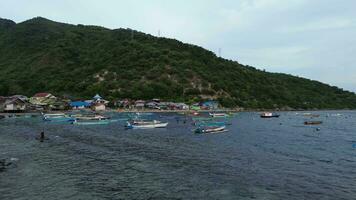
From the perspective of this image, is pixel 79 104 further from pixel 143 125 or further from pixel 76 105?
pixel 143 125

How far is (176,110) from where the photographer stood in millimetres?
189500

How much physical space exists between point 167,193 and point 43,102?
160279mm

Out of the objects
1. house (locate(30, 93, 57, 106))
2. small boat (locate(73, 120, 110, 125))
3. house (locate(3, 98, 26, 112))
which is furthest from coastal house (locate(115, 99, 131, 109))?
small boat (locate(73, 120, 110, 125))

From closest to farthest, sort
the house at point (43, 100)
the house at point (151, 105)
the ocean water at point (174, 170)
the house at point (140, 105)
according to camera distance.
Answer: the ocean water at point (174, 170) < the house at point (43, 100) < the house at point (140, 105) < the house at point (151, 105)

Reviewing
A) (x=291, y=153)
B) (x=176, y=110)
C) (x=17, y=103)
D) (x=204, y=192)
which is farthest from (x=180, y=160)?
(x=176, y=110)

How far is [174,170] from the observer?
44125 mm

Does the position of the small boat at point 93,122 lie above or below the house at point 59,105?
below

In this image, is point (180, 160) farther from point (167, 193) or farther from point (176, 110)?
point (176, 110)

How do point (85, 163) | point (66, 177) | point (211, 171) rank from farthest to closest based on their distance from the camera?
point (85, 163) → point (211, 171) → point (66, 177)

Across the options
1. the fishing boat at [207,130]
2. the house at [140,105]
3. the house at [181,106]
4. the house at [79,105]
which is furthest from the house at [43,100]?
the fishing boat at [207,130]

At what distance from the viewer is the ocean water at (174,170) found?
34.3 m

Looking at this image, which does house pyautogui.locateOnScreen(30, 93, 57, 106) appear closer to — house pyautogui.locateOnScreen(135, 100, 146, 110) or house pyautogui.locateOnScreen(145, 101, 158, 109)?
house pyautogui.locateOnScreen(135, 100, 146, 110)

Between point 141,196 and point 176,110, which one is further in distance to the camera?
point 176,110

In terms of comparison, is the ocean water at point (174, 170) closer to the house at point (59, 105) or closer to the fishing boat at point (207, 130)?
the fishing boat at point (207, 130)
